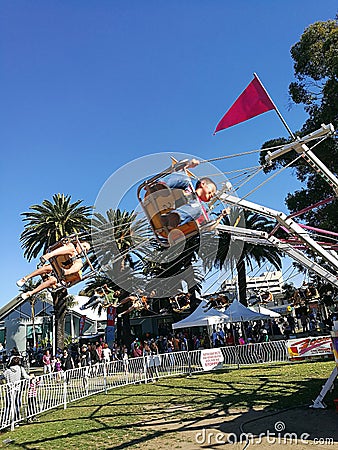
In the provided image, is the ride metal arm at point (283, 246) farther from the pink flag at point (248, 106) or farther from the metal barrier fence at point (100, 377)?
the metal barrier fence at point (100, 377)

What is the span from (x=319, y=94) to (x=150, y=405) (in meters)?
16.1

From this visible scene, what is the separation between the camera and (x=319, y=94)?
20094mm

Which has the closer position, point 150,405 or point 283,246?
point 283,246

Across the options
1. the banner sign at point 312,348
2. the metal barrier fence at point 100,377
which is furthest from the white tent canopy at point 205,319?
the banner sign at point 312,348

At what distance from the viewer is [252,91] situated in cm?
733

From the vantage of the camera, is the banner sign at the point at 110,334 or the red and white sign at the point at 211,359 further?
the banner sign at the point at 110,334

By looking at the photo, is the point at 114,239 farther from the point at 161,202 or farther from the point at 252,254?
the point at 252,254

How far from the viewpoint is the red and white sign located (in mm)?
18906

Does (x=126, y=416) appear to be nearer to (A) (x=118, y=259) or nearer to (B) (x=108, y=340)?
(A) (x=118, y=259)

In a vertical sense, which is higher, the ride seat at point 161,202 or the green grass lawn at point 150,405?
the ride seat at point 161,202

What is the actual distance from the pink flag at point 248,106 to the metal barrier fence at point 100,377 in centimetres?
805

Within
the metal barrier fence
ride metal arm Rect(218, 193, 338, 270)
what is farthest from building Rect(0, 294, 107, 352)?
ride metal arm Rect(218, 193, 338, 270)

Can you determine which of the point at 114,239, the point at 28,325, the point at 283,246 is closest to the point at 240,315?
the point at 283,246

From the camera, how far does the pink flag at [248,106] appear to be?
7.24 m
